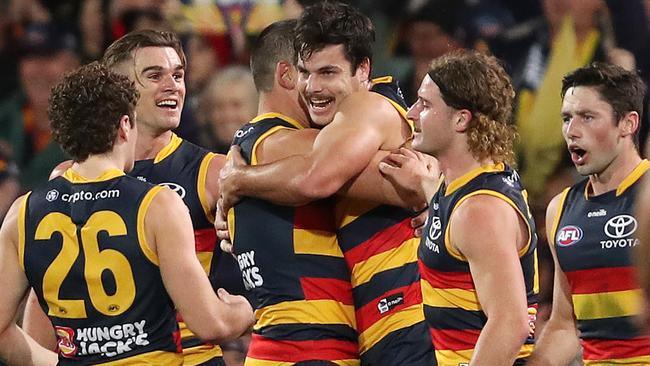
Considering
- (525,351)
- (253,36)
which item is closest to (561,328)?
(525,351)

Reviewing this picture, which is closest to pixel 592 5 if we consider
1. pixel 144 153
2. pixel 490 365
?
pixel 144 153

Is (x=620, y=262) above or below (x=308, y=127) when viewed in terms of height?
below

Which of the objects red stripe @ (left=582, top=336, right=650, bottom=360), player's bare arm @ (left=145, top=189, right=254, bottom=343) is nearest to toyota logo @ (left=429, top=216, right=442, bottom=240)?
player's bare arm @ (left=145, top=189, right=254, bottom=343)

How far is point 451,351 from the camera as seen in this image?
4.64 metres

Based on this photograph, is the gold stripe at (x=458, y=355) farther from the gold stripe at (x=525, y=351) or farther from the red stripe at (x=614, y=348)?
the red stripe at (x=614, y=348)

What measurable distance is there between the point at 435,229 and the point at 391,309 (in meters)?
0.58

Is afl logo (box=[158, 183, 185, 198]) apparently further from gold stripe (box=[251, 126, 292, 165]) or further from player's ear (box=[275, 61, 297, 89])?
player's ear (box=[275, 61, 297, 89])

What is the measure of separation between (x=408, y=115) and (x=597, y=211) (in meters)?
0.99

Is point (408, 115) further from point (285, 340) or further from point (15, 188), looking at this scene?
point (15, 188)

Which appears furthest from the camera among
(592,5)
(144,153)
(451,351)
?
(592,5)

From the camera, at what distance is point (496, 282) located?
4297 millimetres

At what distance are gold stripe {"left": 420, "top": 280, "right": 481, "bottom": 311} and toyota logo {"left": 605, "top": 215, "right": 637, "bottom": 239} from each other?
916 mm

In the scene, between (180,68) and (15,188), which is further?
(15,188)

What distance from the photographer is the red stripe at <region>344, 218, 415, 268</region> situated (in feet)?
16.5
